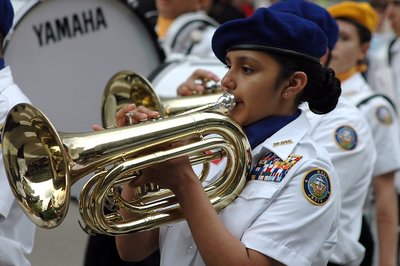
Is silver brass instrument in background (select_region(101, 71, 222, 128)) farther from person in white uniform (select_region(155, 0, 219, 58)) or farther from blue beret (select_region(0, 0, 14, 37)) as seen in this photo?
person in white uniform (select_region(155, 0, 219, 58))

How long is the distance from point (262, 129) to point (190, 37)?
2.20 meters

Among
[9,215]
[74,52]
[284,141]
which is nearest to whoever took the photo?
[284,141]

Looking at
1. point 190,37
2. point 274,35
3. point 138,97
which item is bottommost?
point 190,37

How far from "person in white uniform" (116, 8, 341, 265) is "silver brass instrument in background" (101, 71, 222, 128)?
768mm

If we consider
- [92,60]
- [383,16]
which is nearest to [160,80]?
[92,60]

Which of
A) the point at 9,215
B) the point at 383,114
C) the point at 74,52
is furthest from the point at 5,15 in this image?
the point at 383,114

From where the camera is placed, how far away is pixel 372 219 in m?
4.28

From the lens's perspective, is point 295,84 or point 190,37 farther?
point 190,37

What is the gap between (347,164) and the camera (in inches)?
140

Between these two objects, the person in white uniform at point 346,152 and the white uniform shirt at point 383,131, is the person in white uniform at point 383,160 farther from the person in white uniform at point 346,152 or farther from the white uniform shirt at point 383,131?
the person in white uniform at point 346,152

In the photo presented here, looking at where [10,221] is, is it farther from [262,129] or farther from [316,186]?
[316,186]


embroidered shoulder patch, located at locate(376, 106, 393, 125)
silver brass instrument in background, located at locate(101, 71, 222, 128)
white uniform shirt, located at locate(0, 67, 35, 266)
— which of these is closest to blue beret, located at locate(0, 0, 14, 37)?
white uniform shirt, located at locate(0, 67, 35, 266)

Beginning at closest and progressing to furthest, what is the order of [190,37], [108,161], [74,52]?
1. [108,161]
2. [74,52]
3. [190,37]

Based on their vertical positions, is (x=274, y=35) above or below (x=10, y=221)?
above
